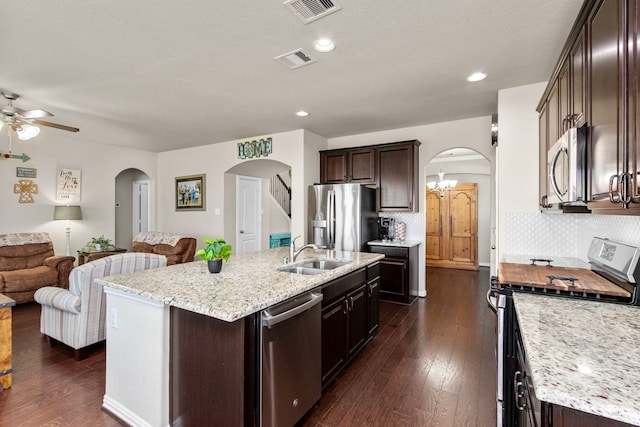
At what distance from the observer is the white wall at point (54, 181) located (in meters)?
4.93

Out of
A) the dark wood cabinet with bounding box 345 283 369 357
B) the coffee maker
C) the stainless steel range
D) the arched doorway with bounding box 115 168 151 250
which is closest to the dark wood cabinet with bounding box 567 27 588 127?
the stainless steel range

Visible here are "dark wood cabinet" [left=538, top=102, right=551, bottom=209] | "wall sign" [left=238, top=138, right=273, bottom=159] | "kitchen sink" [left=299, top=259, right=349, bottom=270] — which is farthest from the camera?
"wall sign" [left=238, top=138, right=273, bottom=159]

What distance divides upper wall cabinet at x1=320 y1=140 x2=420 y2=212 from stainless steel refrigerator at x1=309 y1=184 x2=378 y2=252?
234 mm

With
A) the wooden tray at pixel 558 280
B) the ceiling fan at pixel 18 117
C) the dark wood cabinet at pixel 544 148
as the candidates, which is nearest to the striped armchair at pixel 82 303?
the ceiling fan at pixel 18 117

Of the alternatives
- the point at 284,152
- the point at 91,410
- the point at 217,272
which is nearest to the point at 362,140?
the point at 284,152

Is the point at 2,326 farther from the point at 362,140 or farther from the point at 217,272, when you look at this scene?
the point at 362,140

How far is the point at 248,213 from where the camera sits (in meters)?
6.79

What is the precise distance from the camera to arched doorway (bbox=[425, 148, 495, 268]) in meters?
7.31

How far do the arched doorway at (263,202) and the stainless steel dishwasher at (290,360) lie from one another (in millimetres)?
4002

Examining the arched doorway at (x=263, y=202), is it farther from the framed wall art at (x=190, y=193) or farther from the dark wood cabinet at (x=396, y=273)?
the dark wood cabinet at (x=396, y=273)

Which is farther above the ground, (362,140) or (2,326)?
(362,140)

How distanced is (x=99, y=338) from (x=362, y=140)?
449cm

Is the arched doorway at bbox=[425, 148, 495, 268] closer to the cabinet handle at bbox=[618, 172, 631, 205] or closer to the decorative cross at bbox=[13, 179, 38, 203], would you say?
the cabinet handle at bbox=[618, 172, 631, 205]

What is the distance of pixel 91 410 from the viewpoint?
2.14 metres
